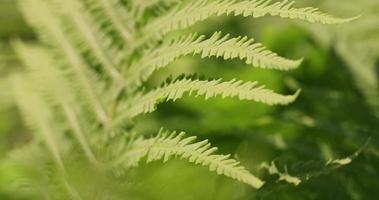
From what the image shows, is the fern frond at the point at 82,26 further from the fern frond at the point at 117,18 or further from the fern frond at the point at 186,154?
the fern frond at the point at 186,154

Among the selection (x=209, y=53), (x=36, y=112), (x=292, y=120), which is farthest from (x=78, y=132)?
(x=292, y=120)

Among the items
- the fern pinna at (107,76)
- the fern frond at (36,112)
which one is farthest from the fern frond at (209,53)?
the fern frond at (36,112)

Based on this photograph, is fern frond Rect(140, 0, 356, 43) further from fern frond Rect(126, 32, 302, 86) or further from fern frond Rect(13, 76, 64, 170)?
fern frond Rect(13, 76, 64, 170)

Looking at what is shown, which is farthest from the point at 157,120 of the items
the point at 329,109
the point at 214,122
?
the point at 329,109

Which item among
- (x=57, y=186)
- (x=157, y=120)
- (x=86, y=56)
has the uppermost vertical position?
(x=86, y=56)

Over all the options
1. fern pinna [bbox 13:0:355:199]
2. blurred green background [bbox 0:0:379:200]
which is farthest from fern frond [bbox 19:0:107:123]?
blurred green background [bbox 0:0:379:200]

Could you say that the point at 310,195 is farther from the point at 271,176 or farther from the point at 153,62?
the point at 153,62
